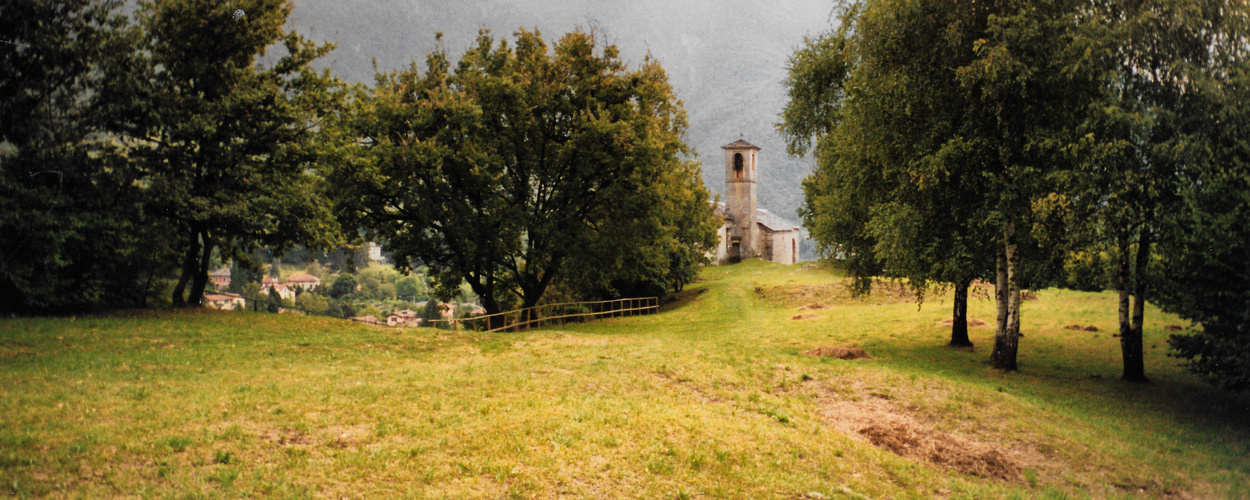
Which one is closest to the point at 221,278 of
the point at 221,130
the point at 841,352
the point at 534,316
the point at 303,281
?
the point at 303,281

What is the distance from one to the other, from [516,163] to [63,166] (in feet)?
53.2

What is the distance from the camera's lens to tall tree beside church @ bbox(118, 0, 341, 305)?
20.1 metres

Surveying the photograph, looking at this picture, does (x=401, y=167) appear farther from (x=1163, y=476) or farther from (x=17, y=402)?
(x=1163, y=476)

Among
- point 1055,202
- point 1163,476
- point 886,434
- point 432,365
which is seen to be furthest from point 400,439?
point 1055,202

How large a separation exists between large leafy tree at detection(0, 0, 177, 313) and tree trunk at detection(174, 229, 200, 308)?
1951mm

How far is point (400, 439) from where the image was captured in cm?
898

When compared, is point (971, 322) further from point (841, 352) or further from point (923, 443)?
point (923, 443)

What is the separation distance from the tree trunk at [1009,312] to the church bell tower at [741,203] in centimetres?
5910

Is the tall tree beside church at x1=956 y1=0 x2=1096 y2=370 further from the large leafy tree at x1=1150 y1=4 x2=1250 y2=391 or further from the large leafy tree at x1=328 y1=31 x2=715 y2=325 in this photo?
the large leafy tree at x1=328 y1=31 x2=715 y2=325

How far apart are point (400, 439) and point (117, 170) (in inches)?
656

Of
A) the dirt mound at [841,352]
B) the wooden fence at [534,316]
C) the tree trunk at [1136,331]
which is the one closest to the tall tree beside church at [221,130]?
the wooden fence at [534,316]

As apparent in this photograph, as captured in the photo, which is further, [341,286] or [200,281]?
[341,286]

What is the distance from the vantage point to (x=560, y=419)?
10219mm

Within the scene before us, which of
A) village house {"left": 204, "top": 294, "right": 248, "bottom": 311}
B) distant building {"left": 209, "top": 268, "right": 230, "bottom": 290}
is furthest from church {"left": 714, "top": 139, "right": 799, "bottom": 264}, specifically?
distant building {"left": 209, "top": 268, "right": 230, "bottom": 290}
